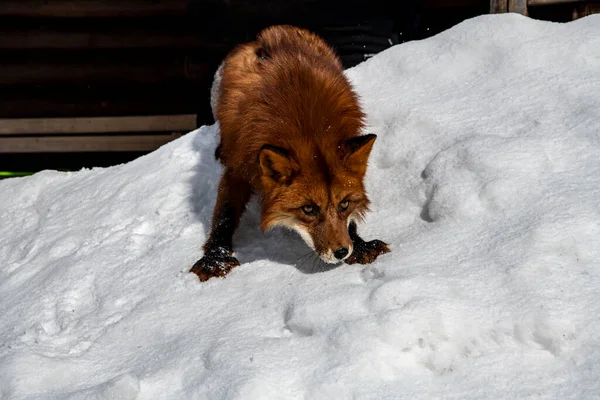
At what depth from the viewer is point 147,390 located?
306cm

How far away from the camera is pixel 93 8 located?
7.79m

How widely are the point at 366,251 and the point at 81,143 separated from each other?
5.63m

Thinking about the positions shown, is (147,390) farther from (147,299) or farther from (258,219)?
(258,219)

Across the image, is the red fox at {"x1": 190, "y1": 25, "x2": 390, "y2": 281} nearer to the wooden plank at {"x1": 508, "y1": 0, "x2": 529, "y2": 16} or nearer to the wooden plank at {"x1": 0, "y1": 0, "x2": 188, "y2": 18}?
the wooden plank at {"x1": 508, "y1": 0, "x2": 529, "y2": 16}

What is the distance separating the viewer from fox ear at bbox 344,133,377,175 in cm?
365

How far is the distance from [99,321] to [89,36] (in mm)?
5100

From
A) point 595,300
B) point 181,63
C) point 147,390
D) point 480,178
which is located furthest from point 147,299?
point 181,63

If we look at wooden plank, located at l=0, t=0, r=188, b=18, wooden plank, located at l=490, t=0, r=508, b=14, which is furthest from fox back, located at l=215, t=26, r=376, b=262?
wooden plank, located at l=0, t=0, r=188, b=18

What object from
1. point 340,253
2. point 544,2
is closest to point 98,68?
point 544,2

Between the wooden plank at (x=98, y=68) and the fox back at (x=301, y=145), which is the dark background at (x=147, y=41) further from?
the fox back at (x=301, y=145)

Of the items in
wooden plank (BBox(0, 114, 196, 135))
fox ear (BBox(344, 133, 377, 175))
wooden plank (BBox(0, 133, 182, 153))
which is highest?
fox ear (BBox(344, 133, 377, 175))

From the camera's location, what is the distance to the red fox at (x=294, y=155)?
363 centimetres

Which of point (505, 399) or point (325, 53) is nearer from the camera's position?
point (505, 399)

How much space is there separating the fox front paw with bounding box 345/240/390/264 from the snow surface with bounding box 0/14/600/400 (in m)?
0.11
